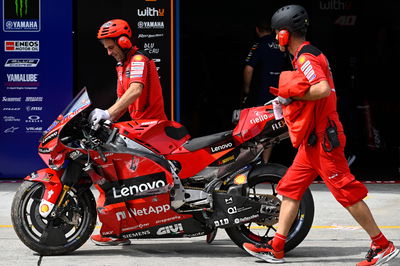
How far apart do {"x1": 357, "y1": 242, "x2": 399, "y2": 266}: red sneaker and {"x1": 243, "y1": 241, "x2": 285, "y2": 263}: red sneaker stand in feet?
2.07

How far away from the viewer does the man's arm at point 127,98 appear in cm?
729

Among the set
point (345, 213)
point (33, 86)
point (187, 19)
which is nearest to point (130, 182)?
point (345, 213)

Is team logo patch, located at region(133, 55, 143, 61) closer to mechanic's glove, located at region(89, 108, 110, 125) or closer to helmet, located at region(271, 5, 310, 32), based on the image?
mechanic's glove, located at region(89, 108, 110, 125)

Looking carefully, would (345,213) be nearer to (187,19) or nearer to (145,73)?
(145,73)

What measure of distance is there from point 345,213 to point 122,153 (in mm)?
3137

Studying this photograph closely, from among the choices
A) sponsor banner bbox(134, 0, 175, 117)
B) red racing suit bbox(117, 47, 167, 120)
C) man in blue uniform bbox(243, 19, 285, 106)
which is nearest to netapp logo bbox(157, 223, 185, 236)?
red racing suit bbox(117, 47, 167, 120)

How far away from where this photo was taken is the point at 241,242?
7195 mm

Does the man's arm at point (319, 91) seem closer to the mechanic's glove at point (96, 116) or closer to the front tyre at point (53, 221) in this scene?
the mechanic's glove at point (96, 116)

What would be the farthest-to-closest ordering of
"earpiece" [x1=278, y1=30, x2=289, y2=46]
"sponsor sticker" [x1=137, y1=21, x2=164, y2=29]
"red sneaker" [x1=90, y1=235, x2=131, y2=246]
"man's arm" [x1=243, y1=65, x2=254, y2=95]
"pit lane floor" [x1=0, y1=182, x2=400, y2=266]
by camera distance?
"sponsor sticker" [x1=137, y1=21, x2=164, y2=29] → "man's arm" [x1=243, y1=65, x2=254, y2=95] → "red sneaker" [x1=90, y1=235, x2=131, y2=246] → "pit lane floor" [x1=0, y1=182, x2=400, y2=266] → "earpiece" [x1=278, y1=30, x2=289, y2=46]

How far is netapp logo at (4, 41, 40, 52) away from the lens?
11133 mm

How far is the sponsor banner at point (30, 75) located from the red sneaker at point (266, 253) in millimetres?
4792

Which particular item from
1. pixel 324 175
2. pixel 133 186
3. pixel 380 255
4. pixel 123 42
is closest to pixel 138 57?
pixel 123 42

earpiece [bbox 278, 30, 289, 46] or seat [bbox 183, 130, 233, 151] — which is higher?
earpiece [bbox 278, 30, 289, 46]

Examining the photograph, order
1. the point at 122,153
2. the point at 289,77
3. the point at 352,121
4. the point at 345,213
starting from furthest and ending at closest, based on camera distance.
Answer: the point at 352,121
the point at 345,213
the point at 122,153
the point at 289,77
